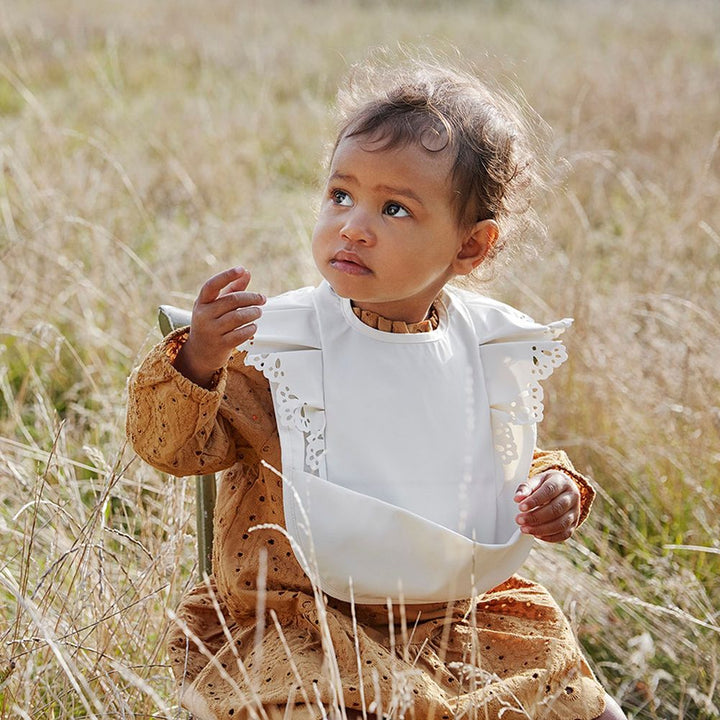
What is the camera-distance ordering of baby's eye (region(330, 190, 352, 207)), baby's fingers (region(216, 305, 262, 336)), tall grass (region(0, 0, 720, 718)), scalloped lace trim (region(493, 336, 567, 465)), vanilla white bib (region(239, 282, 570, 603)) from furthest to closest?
tall grass (region(0, 0, 720, 718)), scalloped lace trim (region(493, 336, 567, 465)), baby's eye (region(330, 190, 352, 207)), vanilla white bib (region(239, 282, 570, 603)), baby's fingers (region(216, 305, 262, 336))

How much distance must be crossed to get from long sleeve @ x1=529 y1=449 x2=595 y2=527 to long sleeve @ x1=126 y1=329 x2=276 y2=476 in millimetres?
522

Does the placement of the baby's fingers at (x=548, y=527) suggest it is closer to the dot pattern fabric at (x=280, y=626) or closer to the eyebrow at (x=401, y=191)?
the dot pattern fabric at (x=280, y=626)

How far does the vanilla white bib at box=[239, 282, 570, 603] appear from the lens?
1746 mm

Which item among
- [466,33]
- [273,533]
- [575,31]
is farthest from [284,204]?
[575,31]

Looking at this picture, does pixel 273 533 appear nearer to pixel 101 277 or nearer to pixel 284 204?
pixel 101 277

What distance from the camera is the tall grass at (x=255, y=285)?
2123 millimetres

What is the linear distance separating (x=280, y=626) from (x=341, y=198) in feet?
2.33

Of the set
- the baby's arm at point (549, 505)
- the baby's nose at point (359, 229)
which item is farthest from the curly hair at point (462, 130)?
the baby's arm at point (549, 505)

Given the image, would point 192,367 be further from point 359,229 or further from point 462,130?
point 462,130

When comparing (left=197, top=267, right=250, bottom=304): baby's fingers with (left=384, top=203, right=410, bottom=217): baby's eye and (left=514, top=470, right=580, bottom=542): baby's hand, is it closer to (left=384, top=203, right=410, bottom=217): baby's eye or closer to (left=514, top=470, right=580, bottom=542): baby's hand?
(left=384, top=203, right=410, bottom=217): baby's eye

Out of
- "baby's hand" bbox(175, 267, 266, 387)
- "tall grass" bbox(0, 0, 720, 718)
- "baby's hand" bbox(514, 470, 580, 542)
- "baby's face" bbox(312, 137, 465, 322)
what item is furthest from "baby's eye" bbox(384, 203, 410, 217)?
"tall grass" bbox(0, 0, 720, 718)

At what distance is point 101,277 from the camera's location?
3.74 meters

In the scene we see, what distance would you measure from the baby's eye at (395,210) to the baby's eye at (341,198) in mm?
64

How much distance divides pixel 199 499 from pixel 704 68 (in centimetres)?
728
